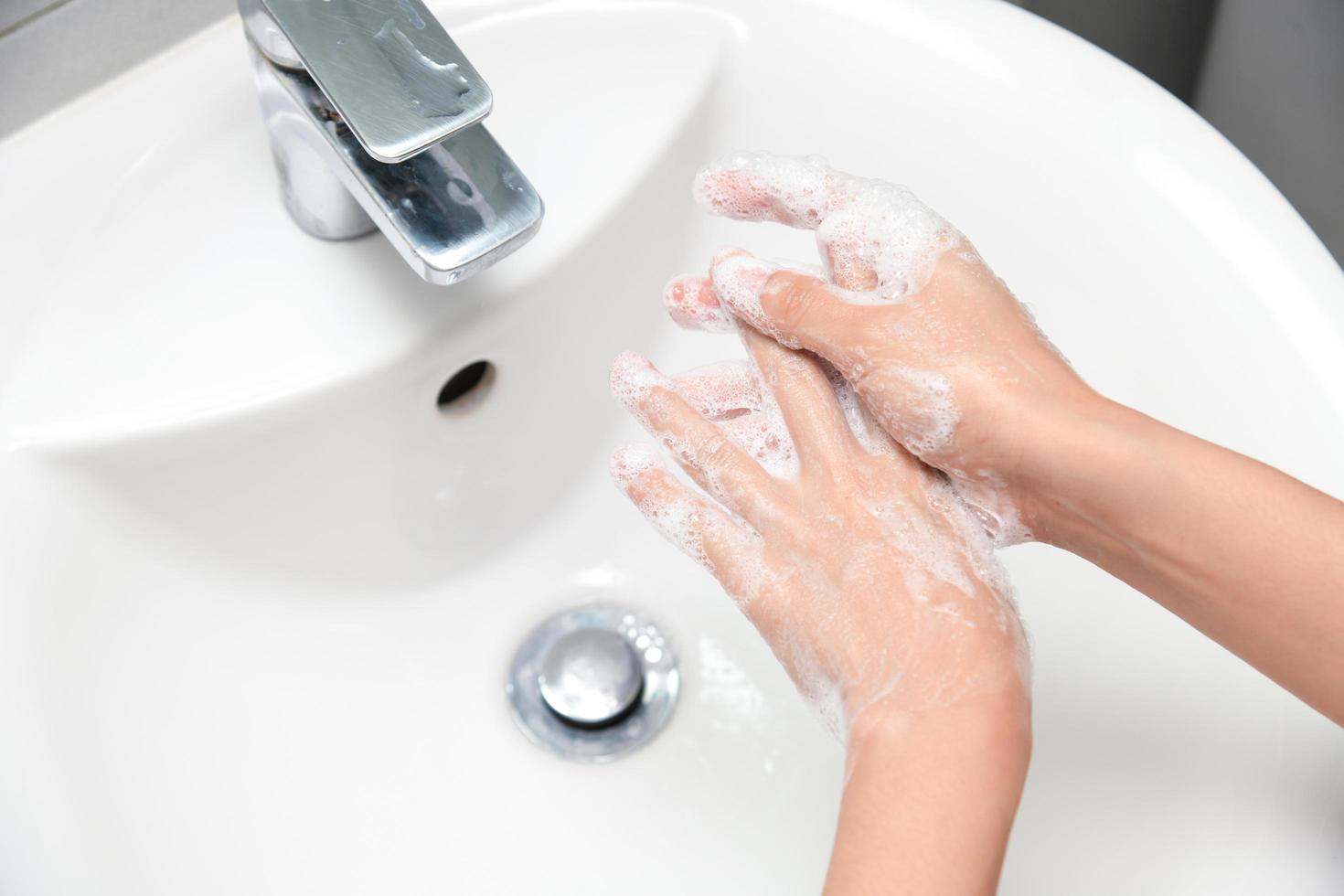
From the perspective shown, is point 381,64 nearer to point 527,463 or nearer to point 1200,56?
point 527,463

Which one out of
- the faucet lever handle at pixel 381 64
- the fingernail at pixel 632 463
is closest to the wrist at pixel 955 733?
the fingernail at pixel 632 463

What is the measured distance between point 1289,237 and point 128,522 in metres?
0.52

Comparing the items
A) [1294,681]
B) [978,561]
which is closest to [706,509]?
[978,561]

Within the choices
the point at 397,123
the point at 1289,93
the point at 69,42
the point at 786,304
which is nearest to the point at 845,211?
the point at 786,304

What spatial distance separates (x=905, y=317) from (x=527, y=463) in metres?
0.25

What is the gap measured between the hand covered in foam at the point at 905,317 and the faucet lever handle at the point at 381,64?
0.11m

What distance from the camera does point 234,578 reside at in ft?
1.83

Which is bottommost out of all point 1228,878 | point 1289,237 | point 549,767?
point 549,767

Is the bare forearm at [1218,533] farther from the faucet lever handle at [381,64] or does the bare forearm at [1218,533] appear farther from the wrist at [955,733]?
the faucet lever handle at [381,64]

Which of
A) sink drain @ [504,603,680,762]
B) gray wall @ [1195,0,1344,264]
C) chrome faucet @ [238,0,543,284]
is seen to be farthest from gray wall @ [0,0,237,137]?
gray wall @ [1195,0,1344,264]

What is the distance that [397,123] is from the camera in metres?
0.42

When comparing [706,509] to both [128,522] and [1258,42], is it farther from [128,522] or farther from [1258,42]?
[1258,42]

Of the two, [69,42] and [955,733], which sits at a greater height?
[69,42]

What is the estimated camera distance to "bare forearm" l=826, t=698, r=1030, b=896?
0.39 meters
